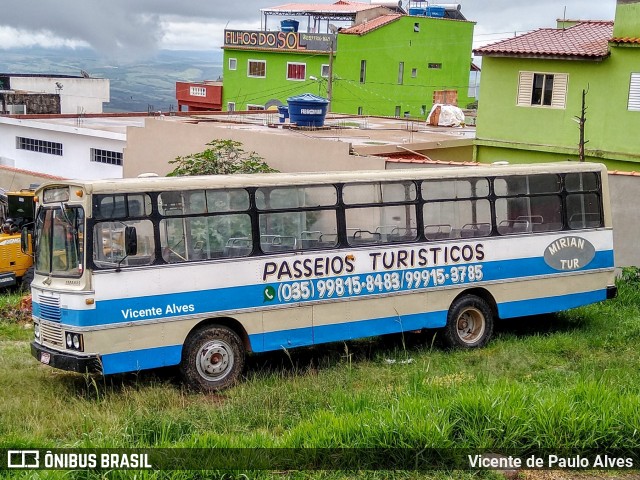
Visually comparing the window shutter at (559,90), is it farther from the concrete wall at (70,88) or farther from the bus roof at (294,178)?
the concrete wall at (70,88)

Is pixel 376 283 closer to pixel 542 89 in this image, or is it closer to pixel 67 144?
pixel 542 89

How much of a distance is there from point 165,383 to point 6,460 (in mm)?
3923

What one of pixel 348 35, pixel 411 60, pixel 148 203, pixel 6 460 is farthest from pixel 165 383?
pixel 411 60

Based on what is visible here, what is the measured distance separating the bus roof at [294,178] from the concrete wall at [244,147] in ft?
19.9

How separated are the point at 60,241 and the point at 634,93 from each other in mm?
18058

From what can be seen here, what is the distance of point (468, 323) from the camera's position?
48.4 feet

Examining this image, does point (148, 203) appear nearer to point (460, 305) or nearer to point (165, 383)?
point (165, 383)

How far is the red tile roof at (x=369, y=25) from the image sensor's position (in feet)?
190

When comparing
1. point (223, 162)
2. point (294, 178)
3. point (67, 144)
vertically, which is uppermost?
point (294, 178)

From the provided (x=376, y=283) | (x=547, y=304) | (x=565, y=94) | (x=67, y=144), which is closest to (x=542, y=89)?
(x=565, y=94)

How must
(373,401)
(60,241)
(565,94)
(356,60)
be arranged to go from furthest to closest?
1. (356,60)
2. (565,94)
3. (60,241)
4. (373,401)

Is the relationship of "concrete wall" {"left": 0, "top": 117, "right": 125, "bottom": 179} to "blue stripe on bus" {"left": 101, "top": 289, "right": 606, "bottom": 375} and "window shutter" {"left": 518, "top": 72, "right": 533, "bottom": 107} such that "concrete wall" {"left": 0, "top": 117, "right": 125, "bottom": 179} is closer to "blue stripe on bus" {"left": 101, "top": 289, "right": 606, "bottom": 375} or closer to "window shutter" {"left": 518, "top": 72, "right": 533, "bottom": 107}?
"window shutter" {"left": 518, "top": 72, "right": 533, "bottom": 107}

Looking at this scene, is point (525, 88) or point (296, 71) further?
point (296, 71)

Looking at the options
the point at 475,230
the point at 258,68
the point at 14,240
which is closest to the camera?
the point at 475,230
